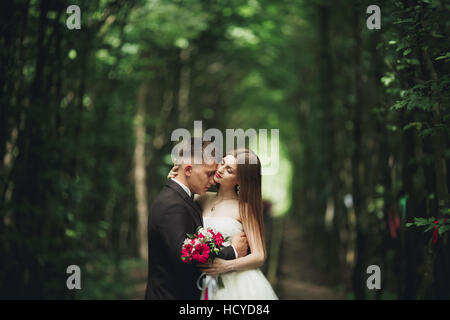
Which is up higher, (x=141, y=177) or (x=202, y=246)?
(x=141, y=177)

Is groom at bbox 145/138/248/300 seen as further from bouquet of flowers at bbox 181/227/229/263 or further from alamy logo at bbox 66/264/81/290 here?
alamy logo at bbox 66/264/81/290

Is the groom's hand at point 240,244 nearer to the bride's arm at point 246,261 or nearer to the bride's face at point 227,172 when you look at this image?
the bride's arm at point 246,261

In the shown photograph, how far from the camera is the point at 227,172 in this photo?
13.3 feet

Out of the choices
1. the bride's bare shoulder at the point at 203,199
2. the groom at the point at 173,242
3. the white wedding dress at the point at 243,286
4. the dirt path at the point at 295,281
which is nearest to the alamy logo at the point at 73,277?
the dirt path at the point at 295,281

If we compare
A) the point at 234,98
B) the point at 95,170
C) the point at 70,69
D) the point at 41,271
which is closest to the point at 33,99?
the point at 70,69

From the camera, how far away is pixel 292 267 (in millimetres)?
14180

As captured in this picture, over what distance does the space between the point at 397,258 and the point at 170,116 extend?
387 inches

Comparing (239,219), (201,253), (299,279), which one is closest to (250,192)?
(239,219)

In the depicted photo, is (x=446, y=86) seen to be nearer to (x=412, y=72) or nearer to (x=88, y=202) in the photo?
(x=412, y=72)

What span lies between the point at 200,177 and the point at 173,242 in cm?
61

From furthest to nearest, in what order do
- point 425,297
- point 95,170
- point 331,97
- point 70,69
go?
point 331,97 < point 95,170 < point 70,69 < point 425,297

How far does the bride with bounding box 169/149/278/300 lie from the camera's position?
3.74 meters

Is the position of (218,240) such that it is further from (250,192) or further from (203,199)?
(203,199)

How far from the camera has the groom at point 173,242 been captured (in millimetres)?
3527
